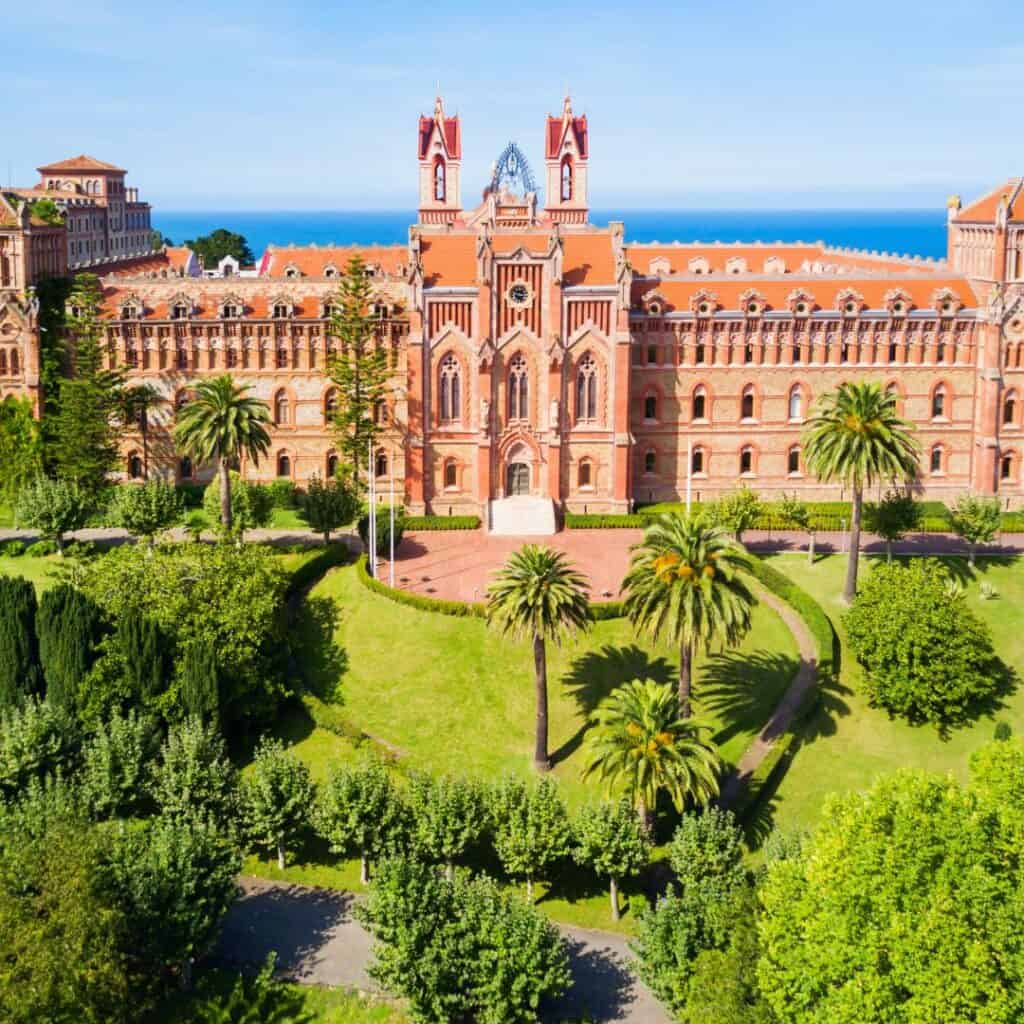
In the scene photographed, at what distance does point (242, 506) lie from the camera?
83.1m

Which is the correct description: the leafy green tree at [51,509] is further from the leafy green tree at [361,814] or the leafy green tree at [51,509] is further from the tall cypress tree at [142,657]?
the leafy green tree at [361,814]

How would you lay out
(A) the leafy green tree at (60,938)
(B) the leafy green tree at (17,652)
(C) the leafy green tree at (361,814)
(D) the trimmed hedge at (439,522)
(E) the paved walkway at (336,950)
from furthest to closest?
(D) the trimmed hedge at (439,522), (B) the leafy green tree at (17,652), (C) the leafy green tree at (361,814), (E) the paved walkway at (336,950), (A) the leafy green tree at (60,938)

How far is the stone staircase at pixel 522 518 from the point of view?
9081 cm

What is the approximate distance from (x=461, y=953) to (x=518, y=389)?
51.9 meters

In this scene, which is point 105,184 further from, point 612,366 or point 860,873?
point 860,873

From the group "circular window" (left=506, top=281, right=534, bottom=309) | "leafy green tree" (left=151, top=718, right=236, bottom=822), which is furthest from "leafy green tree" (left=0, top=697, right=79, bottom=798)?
"circular window" (left=506, top=281, right=534, bottom=309)

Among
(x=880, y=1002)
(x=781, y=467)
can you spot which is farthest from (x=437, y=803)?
(x=781, y=467)

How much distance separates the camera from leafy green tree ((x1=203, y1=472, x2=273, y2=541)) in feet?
273

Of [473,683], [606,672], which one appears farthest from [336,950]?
[606,672]

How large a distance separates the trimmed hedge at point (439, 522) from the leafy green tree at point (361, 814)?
116 feet

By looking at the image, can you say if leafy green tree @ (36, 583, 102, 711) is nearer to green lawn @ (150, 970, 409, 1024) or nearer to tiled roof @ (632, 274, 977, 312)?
green lawn @ (150, 970, 409, 1024)

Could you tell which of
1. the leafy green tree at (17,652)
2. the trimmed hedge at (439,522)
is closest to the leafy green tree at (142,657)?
the leafy green tree at (17,652)

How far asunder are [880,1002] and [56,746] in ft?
124

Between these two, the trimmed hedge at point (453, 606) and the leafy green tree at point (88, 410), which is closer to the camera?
the trimmed hedge at point (453, 606)
